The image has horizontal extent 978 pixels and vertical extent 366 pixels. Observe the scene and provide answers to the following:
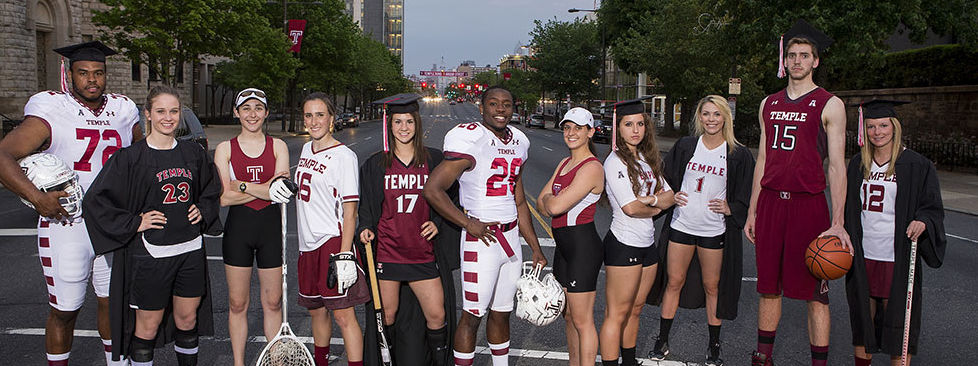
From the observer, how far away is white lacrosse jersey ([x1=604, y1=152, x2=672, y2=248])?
15.8ft

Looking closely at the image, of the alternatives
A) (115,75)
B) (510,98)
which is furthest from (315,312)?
(115,75)

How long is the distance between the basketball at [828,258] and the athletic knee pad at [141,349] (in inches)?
179

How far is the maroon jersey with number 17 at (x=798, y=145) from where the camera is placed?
488 cm

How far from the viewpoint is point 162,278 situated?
15.0 ft

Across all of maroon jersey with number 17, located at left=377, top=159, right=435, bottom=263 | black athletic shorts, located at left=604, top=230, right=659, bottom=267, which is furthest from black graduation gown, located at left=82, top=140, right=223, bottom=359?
black athletic shorts, located at left=604, top=230, right=659, bottom=267

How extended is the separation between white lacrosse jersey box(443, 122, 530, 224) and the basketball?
2084 millimetres

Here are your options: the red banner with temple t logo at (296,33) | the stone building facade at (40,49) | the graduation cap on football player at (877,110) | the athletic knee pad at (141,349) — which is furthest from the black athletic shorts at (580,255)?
the red banner with temple t logo at (296,33)

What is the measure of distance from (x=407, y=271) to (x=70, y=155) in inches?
97.0

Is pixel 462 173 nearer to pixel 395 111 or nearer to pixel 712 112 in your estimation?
pixel 395 111

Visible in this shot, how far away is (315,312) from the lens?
195 inches

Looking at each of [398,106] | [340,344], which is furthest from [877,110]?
[340,344]

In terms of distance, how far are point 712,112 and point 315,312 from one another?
3.36 m

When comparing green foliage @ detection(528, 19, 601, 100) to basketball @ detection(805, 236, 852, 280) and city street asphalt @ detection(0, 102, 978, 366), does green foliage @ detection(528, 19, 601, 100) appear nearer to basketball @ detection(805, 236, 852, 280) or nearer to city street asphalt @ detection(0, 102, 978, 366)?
city street asphalt @ detection(0, 102, 978, 366)

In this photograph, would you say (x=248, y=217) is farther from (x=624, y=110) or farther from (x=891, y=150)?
(x=891, y=150)
